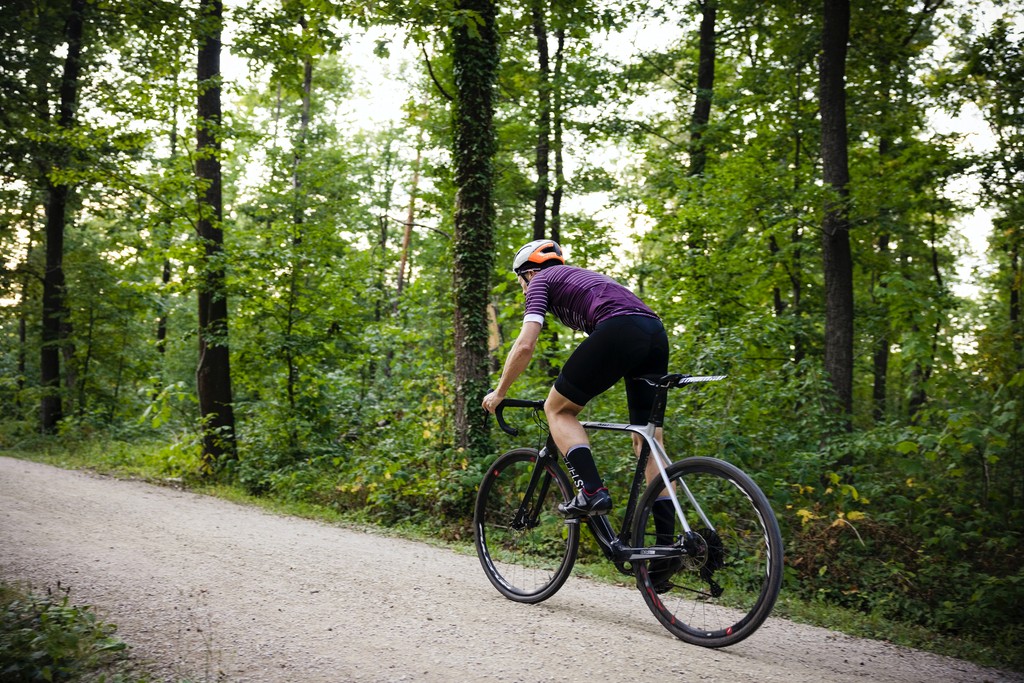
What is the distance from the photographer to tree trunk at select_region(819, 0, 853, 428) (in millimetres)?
10047

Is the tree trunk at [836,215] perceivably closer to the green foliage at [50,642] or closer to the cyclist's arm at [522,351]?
the cyclist's arm at [522,351]

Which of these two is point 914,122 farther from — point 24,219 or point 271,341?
point 24,219

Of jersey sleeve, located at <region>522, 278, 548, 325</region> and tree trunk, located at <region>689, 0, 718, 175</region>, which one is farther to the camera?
tree trunk, located at <region>689, 0, 718, 175</region>

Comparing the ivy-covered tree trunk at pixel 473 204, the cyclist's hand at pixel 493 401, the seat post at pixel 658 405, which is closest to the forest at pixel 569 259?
the ivy-covered tree trunk at pixel 473 204

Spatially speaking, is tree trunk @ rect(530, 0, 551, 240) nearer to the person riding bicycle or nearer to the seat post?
the person riding bicycle

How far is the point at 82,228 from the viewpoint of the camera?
719 inches

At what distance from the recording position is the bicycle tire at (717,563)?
10.9 feet

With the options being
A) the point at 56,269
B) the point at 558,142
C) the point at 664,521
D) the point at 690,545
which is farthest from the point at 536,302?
the point at 56,269

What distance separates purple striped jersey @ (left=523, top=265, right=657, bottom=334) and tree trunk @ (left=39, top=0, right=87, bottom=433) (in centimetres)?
1605

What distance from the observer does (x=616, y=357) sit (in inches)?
150

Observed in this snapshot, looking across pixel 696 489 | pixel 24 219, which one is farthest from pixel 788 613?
pixel 24 219

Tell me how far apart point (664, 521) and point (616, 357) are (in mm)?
962

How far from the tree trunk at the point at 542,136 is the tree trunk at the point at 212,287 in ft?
25.7

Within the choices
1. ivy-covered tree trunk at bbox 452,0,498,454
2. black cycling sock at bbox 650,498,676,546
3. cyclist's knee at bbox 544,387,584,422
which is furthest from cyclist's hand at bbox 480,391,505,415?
ivy-covered tree trunk at bbox 452,0,498,454
